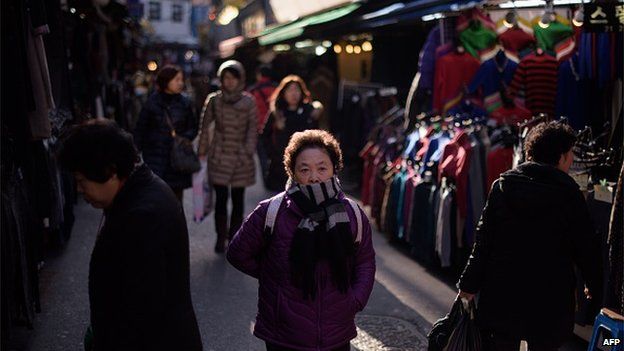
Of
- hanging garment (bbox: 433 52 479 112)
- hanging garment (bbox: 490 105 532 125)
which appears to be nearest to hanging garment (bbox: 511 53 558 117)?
hanging garment (bbox: 490 105 532 125)

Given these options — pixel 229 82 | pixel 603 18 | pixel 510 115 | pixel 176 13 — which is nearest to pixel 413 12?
pixel 510 115

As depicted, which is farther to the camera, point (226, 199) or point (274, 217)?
point (226, 199)

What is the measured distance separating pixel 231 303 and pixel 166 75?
226 centimetres

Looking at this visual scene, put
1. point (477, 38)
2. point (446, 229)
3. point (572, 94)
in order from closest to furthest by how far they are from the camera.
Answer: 1. point (572, 94)
2. point (446, 229)
3. point (477, 38)

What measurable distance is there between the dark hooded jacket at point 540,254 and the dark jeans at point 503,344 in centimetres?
3

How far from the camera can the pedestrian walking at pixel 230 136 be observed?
28.0 ft

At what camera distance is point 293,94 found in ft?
30.3

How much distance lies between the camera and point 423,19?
9.28 metres

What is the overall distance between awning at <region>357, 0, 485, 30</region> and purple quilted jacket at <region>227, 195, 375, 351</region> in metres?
4.97

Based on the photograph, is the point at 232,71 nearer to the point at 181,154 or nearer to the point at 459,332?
the point at 181,154

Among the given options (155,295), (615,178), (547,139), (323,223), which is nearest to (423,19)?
(615,178)

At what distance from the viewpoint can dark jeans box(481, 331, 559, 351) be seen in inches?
167


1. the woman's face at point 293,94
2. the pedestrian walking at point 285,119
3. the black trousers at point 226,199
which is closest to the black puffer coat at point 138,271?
the black trousers at point 226,199

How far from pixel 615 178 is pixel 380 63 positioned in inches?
307
